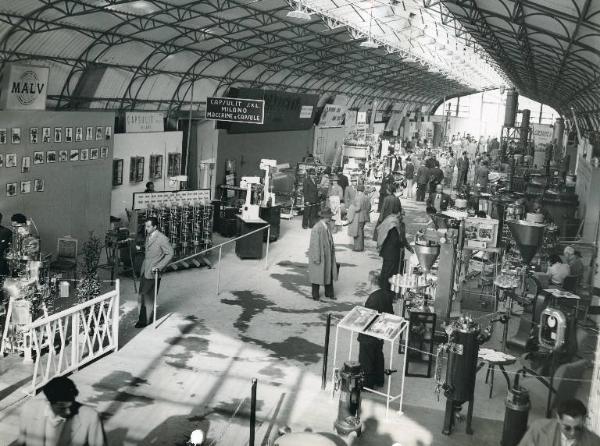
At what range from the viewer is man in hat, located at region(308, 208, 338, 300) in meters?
12.5

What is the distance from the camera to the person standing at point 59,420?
16.2ft

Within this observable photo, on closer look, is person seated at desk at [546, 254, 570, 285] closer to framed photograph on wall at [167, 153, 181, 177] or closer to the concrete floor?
the concrete floor

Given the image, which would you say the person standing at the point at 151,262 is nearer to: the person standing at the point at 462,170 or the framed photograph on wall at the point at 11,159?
the framed photograph on wall at the point at 11,159

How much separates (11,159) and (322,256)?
21.9 feet

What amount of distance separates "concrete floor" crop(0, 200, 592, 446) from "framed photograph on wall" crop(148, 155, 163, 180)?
793 centimetres

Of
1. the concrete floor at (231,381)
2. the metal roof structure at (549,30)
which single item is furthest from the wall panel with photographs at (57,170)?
the metal roof structure at (549,30)

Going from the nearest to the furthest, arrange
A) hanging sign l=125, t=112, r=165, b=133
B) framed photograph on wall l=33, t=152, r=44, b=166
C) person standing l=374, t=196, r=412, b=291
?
1. person standing l=374, t=196, r=412, b=291
2. framed photograph on wall l=33, t=152, r=44, b=166
3. hanging sign l=125, t=112, r=165, b=133

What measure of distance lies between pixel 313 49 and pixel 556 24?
15.2m

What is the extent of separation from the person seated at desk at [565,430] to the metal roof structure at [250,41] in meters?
7.38

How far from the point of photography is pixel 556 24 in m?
12.8

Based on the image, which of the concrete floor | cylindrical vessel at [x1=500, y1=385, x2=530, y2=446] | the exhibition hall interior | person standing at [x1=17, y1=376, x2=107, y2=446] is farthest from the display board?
person standing at [x1=17, y1=376, x2=107, y2=446]

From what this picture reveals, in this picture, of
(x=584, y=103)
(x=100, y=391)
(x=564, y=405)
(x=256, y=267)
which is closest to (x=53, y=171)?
(x=256, y=267)

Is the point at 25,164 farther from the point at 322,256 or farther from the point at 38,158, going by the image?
the point at 322,256

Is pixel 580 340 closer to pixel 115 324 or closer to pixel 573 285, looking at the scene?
pixel 573 285
